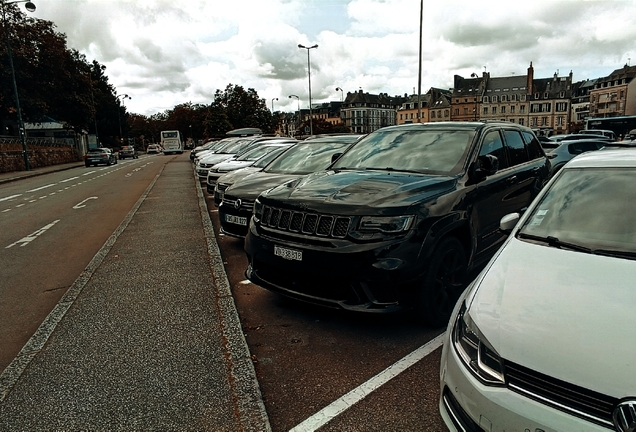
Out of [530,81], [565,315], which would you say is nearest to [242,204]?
[565,315]

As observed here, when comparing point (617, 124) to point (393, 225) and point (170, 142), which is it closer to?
point (393, 225)

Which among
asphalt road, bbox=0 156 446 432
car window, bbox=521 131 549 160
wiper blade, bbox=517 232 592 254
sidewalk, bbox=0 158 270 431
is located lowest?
asphalt road, bbox=0 156 446 432

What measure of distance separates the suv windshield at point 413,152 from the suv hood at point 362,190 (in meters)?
0.27

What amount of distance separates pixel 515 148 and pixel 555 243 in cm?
332

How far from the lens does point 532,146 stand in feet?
20.6

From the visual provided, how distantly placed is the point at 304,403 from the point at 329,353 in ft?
2.32

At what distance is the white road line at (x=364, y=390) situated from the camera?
8.79ft

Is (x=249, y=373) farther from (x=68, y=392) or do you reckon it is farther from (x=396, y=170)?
(x=396, y=170)

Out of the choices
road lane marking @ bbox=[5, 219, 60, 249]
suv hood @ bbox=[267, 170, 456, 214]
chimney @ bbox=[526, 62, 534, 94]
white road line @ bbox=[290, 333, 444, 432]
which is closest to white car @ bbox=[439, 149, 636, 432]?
white road line @ bbox=[290, 333, 444, 432]

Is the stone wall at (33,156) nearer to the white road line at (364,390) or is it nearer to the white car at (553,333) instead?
the white road line at (364,390)

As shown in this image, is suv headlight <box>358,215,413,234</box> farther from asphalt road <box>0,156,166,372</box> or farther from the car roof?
asphalt road <box>0,156,166,372</box>

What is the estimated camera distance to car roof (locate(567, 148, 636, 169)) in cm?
315

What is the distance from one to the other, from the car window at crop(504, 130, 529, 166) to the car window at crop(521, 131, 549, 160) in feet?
0.56

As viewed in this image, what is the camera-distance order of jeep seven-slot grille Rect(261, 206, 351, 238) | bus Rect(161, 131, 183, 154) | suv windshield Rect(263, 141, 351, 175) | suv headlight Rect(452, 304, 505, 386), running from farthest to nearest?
bus Rect(161, 131, 183, 154), suv windshield Rect(263, 141, 351, 175), jeep seven-slot grille Rect(261, 206, 351, 238), suv headlight Rect(452, 304, 505, 386)
